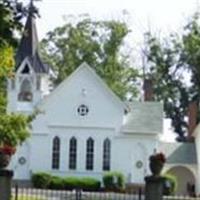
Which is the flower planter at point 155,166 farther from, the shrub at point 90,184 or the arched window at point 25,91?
the arched window at point 25,91

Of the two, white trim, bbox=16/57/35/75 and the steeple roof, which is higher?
the steeple roof

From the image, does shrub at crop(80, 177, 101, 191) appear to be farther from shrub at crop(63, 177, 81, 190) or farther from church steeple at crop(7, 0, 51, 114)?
church steeple at crop(7, 0, 51, 114)

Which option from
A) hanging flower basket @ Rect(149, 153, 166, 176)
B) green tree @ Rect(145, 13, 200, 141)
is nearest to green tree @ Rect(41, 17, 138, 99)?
green tree @ Rect(145, 13, 200, 141)

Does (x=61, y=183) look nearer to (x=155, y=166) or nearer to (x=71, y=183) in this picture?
(x=71, y=183)

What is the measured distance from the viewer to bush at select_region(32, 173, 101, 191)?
50719 millimetres

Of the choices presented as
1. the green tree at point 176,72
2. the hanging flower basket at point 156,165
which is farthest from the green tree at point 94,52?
the hanging flower basket at point 156,165

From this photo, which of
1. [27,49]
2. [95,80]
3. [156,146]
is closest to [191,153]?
[156,146]

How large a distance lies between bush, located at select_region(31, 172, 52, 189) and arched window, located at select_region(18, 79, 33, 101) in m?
6.52

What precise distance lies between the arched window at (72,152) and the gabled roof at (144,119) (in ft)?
11.3

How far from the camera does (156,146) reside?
54.6m

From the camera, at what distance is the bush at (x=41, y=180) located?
50.7 meters

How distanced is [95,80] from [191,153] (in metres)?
10.7

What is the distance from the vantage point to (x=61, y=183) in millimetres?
50719

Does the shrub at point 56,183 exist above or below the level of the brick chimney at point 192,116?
below
